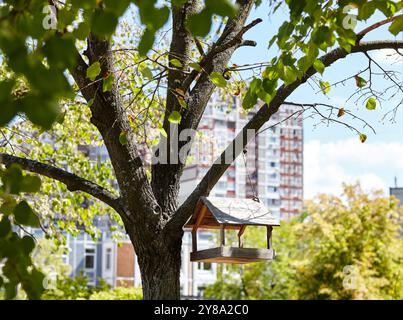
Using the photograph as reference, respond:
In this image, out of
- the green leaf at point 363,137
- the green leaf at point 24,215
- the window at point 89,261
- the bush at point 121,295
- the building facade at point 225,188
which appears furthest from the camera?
the window at point 89,261

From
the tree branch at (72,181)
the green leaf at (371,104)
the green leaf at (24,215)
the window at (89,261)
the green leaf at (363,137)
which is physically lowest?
the window at (89,261)

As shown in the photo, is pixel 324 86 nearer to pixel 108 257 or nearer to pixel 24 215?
pixel 24 215

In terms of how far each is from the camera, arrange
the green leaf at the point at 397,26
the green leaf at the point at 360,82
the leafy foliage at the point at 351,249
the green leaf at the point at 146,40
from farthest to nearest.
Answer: the leafy foliage at the point at 351,249 → the green leaf at the point at 360,82 → the green leaf at the point at 397,26 → the green leaf at the point at 146,40

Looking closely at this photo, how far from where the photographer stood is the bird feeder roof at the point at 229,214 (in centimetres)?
344

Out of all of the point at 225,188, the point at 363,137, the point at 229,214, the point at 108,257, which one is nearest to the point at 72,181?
the point at 229,214

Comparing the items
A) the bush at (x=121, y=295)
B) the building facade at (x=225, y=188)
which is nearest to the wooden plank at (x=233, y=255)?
the bush at (x=121, y=295)

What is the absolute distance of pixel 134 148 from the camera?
3.57 m

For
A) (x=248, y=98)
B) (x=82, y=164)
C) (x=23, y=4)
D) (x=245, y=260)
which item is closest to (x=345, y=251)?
(x=82, y=164)

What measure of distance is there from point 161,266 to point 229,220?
0.43 metres

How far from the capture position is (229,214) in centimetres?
350

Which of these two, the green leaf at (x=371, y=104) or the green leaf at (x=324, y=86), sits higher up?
the green leaf at (x=324, y=86)

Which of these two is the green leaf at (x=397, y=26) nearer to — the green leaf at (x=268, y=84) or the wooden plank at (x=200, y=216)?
the green leaf at (x=268, y=84)
